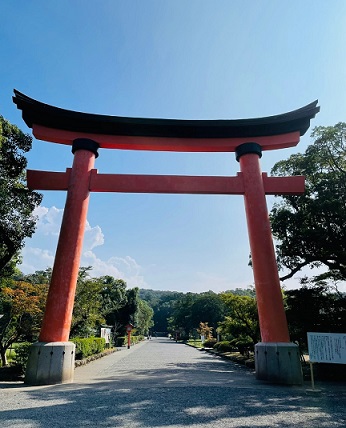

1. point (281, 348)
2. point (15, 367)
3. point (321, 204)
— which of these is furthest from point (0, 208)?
point (321, 204)

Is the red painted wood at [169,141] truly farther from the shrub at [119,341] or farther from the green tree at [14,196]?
the shrub at [119,341]

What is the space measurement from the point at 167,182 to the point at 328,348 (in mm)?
6612

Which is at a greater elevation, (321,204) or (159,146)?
(159,146)

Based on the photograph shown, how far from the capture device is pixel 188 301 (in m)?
60.2

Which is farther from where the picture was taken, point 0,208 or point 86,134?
point 86,134

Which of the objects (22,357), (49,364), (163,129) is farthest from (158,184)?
(22,357)

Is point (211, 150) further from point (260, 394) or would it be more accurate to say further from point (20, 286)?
point (20, 286)

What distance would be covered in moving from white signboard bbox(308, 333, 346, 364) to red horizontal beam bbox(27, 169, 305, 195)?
4.74 m

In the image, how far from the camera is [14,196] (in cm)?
1004

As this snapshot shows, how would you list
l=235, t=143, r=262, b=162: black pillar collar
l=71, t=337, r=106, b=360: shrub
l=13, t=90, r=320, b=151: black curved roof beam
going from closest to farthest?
l=13, t=90, r=320, b=151: black curved roof beam < l=235, t=143, r=262, b=162: black pillar collar < l=71, t=337, r=106, b=360: shrub

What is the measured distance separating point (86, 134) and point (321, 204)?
857cm

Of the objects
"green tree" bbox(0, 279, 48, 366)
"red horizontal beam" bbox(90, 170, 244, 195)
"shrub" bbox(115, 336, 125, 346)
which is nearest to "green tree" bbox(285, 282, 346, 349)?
"red horizontal beam" bbox(90, 170, 244, 195)

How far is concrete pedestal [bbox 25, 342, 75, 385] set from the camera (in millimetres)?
7477

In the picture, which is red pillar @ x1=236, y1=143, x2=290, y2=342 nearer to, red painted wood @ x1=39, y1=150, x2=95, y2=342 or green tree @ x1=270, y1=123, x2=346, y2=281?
green tree @ x1=270, y1=123, x2=346, y2=281
